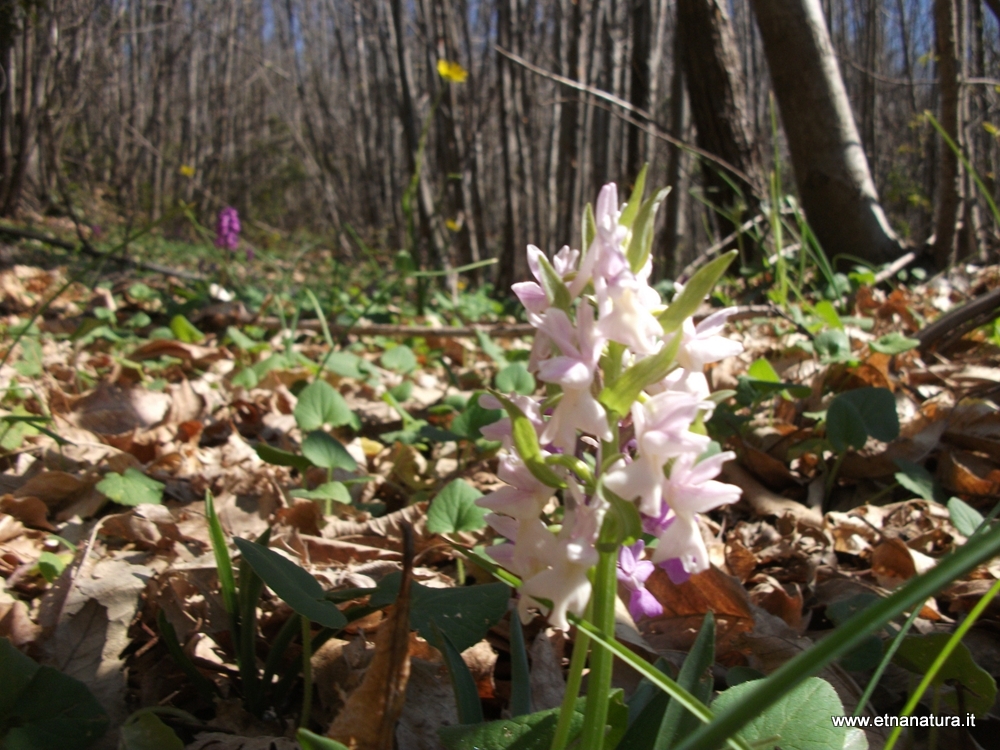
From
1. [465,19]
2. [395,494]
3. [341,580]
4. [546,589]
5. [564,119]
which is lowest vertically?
[395,494]

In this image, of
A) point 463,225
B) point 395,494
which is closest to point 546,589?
point 395,494

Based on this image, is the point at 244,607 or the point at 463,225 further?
the point at 463,225

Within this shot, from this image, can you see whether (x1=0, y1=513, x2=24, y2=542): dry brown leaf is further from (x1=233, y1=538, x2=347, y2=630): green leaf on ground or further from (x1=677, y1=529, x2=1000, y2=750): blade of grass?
(x1=677, y1=529, x2=1000, y2=750): blade of grass

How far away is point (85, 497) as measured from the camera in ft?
3.98

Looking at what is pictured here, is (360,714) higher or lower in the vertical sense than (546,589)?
lower

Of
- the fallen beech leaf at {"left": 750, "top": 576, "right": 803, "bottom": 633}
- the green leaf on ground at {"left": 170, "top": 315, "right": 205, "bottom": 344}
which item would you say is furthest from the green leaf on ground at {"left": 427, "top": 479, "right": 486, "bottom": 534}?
the green leaf on ground at {"left": 170, "top": 315, "right": 205, "bottom": 344}

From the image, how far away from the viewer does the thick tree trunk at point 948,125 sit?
7.03 ft

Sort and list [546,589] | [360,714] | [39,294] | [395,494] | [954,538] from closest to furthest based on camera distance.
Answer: [546,589], [360,714], [954,538], [395,494], [39,294]

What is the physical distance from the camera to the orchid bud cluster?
1.42ft

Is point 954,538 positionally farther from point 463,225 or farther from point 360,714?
point 463,225

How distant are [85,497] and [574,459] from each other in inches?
43.4

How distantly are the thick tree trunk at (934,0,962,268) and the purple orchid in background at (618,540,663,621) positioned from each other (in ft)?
7.46

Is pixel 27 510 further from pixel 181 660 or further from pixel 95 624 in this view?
pixel 181 660

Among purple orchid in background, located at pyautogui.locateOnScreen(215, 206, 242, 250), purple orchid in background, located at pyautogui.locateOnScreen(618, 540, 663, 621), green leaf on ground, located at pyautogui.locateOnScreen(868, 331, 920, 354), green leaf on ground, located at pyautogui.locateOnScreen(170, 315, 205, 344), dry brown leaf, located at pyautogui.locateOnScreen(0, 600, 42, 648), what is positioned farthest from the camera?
purple orchid in background, located at pyautogui.locateOnScreen(215, 206, 242, 250)
